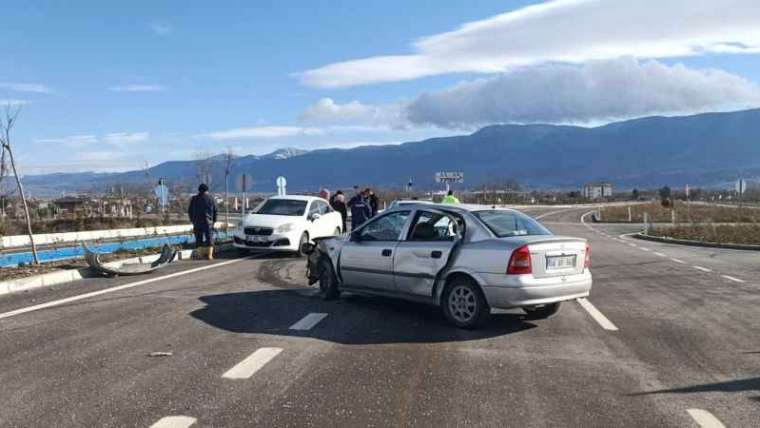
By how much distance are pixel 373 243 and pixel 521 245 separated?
252 cm

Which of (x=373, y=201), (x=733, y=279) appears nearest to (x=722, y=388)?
(x=733, y=279)

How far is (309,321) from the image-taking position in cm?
958

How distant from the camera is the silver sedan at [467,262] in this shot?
8.82 metres

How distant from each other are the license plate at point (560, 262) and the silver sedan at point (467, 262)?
12mm

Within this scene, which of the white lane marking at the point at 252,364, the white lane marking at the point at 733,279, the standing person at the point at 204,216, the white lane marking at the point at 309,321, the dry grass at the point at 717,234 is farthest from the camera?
the dry grass at the point at 717,234

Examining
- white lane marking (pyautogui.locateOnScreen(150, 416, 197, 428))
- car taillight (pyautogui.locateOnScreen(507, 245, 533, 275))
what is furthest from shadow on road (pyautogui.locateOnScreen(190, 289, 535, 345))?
white lane marking (pyautogui.locateOnScreen(150, 416, 197, 428))

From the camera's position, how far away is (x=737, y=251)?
23.5 metres

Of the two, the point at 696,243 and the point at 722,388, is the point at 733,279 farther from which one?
the point at 696,243

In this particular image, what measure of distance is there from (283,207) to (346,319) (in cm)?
1185

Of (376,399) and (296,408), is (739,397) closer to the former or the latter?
(376,399)

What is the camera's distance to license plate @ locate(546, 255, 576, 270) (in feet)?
29.5

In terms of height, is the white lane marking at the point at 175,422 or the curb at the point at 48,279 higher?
the curb at the point at 48,279

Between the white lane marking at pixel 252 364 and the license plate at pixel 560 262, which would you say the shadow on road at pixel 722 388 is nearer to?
the license plate at pixel 560 262

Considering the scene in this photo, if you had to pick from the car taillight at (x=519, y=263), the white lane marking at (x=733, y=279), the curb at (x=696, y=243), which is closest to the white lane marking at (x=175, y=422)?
the car taillight at (x=519, y=263)
